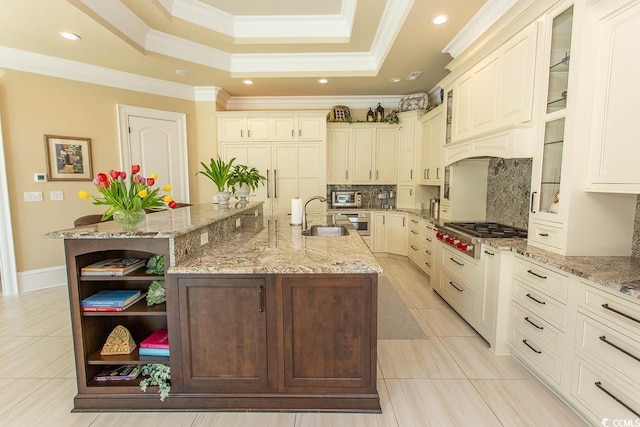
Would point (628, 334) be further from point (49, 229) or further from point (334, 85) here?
point (49, 229)

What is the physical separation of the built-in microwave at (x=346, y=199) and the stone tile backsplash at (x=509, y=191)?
2350 millimetres

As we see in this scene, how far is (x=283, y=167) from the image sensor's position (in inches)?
202

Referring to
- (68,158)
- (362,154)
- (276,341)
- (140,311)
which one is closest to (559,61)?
(276,341)

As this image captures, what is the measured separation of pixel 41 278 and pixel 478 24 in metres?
5.79

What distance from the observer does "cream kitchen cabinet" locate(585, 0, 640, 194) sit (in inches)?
64.4

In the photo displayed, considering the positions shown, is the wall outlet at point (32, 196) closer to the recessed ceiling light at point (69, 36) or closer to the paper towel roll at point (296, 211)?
the recessed ceiling light at point (69, 36)

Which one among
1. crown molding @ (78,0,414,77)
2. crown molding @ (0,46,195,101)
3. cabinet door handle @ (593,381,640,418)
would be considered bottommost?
cabinet door handle @ (593,381,640,418)

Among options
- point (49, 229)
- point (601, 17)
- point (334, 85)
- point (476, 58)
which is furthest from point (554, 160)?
point (49, 229)

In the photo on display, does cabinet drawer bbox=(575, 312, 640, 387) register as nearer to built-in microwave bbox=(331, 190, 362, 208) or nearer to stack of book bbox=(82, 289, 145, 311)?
stack of book bbox=(82, 289, 145, 311)

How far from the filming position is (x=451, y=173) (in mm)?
3490

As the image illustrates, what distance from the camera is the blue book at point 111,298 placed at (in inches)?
68.1

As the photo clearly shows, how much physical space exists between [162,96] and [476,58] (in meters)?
4.28

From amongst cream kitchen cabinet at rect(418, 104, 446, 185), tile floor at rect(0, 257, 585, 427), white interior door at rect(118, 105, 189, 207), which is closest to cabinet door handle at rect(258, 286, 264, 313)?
tile floor at rect(0, 257, 585, 427)

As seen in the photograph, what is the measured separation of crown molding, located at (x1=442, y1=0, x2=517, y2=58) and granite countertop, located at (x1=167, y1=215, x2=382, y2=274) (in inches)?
91.9
